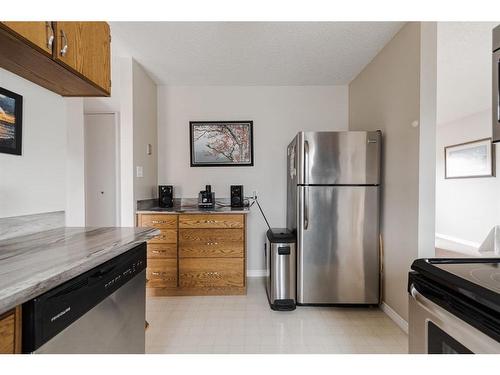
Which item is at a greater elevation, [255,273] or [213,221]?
[213,221]

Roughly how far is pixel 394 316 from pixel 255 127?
2.42m

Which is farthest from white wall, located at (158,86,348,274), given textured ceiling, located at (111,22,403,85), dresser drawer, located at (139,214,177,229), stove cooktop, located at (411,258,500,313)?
stove cooktop, located at (411,258,500,313)

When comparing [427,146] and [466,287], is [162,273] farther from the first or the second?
[427,146]

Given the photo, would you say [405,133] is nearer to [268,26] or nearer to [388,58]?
[388,58]

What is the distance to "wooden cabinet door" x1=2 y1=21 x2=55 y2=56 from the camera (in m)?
0.88

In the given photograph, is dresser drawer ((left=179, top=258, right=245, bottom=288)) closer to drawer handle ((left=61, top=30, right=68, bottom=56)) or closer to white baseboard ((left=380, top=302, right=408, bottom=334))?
white baseboard ((left=380, top=302, right=408, bottom=334))

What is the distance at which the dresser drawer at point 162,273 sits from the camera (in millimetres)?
2533

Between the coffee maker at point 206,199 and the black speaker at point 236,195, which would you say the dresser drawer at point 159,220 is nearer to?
the coffee maker at point 206,199

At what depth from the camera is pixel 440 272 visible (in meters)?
0.79

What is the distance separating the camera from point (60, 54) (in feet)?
3.54

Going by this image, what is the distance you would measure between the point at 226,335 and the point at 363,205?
1.58m

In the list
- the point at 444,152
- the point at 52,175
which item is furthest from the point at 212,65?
the point at 444,152

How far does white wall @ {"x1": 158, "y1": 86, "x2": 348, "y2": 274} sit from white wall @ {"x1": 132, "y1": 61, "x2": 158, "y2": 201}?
0.38ft

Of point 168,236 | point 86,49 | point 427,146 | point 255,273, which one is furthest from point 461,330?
point 255,273
